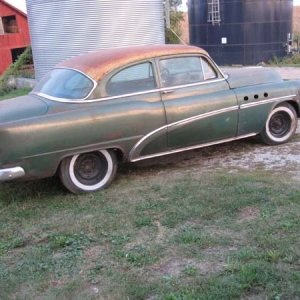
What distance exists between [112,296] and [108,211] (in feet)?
4.94

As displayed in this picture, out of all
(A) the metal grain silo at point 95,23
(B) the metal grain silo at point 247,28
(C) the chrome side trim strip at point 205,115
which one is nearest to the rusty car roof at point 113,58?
(C) the chrome side trim strip at point 205,115

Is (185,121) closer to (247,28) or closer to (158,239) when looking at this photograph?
(158,239)

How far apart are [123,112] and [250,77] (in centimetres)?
206

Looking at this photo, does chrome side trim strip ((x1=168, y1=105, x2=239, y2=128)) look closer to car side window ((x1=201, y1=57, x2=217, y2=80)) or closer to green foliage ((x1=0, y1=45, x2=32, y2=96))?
car side window ((x1=201, y1=57, x2=217, y2=80))

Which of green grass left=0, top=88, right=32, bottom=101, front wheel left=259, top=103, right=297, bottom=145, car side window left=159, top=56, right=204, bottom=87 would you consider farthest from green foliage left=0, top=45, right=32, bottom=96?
front wheel left=259, top=103, right=297, bottom=145

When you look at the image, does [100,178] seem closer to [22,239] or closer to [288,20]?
[22,239]

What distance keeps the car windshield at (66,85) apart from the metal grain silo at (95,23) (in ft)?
20.1

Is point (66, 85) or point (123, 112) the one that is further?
point (66, 85)

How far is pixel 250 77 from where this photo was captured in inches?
243

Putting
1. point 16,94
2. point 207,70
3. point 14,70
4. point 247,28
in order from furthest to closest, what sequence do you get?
point 247,28
point 14,70
point 16,94
point 207,70

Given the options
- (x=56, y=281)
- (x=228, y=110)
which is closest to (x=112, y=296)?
(x=56, y=281)

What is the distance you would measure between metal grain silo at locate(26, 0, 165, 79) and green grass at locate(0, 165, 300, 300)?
707cm

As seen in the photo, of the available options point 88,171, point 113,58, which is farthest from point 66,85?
point 88,171

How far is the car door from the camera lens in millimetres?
Result: 5422
